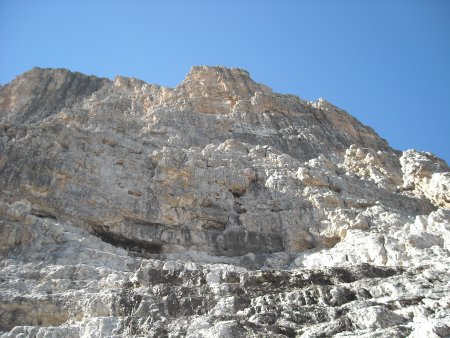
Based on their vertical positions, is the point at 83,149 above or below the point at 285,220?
above

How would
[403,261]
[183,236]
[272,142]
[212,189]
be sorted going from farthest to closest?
1. [272,142]
2. [212,189]
3. [183,236]
4. [403,261]

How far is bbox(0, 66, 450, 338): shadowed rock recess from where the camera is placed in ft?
60.0

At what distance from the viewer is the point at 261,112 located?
50.1 meters

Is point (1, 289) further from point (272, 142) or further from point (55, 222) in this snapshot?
point (272, 142)

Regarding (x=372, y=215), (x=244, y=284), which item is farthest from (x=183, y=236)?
(x=372, y=215)

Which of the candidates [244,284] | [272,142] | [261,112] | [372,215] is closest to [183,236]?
[244,284]

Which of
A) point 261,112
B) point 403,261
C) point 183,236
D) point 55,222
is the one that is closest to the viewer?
point 403,261

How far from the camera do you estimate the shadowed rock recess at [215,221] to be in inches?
720

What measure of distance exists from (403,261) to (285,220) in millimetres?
9153

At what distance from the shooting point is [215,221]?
1256 inches

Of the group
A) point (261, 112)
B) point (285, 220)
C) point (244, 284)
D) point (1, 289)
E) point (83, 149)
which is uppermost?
point (261, 112)

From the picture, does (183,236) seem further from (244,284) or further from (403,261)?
(403,261)

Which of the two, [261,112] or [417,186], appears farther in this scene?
[261,112]

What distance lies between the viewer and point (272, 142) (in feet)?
148
